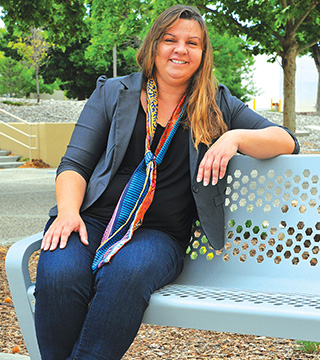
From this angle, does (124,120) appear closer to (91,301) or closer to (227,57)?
(91,301)

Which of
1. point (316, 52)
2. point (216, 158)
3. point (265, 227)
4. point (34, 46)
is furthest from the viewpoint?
point (316, 52)

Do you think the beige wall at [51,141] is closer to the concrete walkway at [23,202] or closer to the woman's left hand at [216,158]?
the concrete walkway at [23,202]

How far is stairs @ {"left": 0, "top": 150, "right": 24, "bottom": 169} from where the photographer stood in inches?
641

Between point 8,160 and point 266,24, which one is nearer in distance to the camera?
point 266,24

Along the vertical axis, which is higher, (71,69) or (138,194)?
(71,69)

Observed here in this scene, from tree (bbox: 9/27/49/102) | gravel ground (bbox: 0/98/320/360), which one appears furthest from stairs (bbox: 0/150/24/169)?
tree (bbox: 9/27/49/102)

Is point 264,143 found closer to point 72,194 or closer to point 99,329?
point 72,194

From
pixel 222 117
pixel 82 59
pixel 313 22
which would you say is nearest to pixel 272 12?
pixel 313 22

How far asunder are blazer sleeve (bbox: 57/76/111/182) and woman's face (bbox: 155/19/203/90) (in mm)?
310

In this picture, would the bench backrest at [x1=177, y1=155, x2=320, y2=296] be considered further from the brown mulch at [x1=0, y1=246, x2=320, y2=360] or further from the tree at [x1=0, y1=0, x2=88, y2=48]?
the tree at [x1=0, y1=0, x2=88, y2=48]

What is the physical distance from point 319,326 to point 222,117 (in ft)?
3.51

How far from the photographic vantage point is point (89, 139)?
8.66 ft

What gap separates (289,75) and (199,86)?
985cm

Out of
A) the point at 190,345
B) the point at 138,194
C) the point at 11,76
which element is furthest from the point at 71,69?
the point at 138,194
